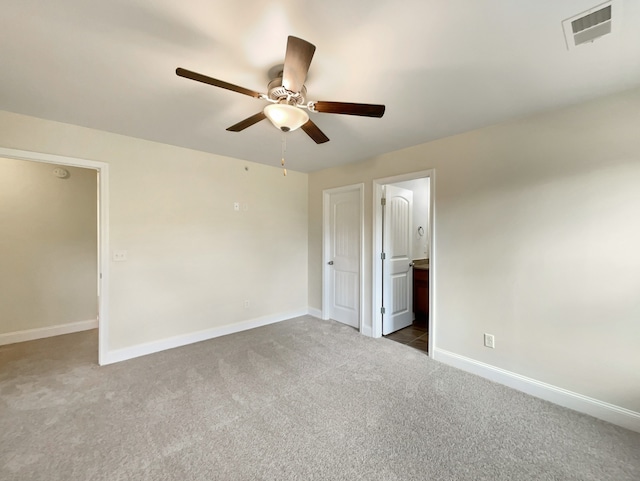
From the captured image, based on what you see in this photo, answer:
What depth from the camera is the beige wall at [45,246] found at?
130 inches

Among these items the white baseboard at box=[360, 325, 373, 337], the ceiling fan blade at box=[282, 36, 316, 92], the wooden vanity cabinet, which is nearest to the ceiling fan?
the ceiling fan blade at box=[282, 36, 316, 92]

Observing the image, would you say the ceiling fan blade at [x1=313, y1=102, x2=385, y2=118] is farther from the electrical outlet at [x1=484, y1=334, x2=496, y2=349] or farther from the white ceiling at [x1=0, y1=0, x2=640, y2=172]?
the electrical outlet at [x1=484, y1=334, x2=496, y2=349]

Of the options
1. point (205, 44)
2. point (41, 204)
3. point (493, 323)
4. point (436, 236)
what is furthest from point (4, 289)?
point (493, 323)

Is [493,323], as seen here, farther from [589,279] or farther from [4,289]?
[4,289]

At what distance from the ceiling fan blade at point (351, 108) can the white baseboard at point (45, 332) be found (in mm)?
4547

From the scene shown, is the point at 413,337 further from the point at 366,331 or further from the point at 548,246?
the point at 548,246

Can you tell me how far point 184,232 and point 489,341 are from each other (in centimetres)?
362

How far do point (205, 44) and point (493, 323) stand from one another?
3185 mm

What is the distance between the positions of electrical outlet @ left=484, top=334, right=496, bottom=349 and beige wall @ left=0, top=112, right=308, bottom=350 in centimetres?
276

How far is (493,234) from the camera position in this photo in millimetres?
2490

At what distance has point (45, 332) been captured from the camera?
138 inches

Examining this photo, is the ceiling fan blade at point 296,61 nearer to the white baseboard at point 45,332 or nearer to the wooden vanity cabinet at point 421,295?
the wooden vanity cabinet at point 421,295

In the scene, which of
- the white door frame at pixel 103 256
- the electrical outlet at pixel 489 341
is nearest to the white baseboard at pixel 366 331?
the electrical outlet at pixel 489 341

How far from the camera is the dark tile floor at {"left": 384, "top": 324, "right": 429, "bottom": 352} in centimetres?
328
